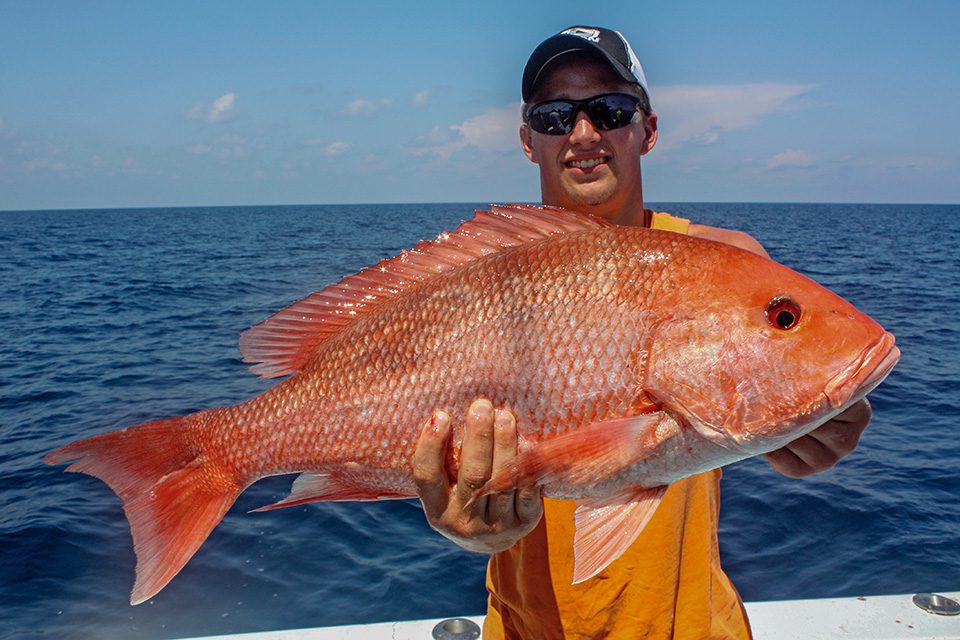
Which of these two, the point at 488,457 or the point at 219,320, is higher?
the point at 488,457

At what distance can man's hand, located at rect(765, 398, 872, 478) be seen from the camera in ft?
8.07

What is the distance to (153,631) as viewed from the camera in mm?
5742

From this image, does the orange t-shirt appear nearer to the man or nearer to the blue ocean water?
the man

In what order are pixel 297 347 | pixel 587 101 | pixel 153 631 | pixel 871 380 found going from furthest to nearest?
pixel 153 631 < pixel 587 101 < pixel 297 347 < pixel 871 380

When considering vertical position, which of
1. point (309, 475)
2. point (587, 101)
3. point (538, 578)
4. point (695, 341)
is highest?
point (587, 101)

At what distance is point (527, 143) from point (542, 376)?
1.64 metres

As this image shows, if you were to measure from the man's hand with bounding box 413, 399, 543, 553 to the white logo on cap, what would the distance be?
167 cm

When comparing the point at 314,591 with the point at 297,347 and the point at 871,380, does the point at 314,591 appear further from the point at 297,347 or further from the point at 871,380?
the point at 871,380

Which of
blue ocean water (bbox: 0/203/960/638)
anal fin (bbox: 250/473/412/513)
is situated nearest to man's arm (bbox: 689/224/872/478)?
anal fin (bbox: 250/473/412/513)

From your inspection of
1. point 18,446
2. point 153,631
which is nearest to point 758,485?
point 153,631

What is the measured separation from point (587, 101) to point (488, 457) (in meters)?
1.57

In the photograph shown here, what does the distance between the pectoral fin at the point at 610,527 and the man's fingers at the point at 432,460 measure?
443 mm

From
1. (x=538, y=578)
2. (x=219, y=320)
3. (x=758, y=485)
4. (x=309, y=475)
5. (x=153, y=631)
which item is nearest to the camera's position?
(x=309, y=475)

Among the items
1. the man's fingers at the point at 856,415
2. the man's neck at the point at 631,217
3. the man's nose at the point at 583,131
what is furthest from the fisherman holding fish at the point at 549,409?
the man's neck at the point at 631,217
